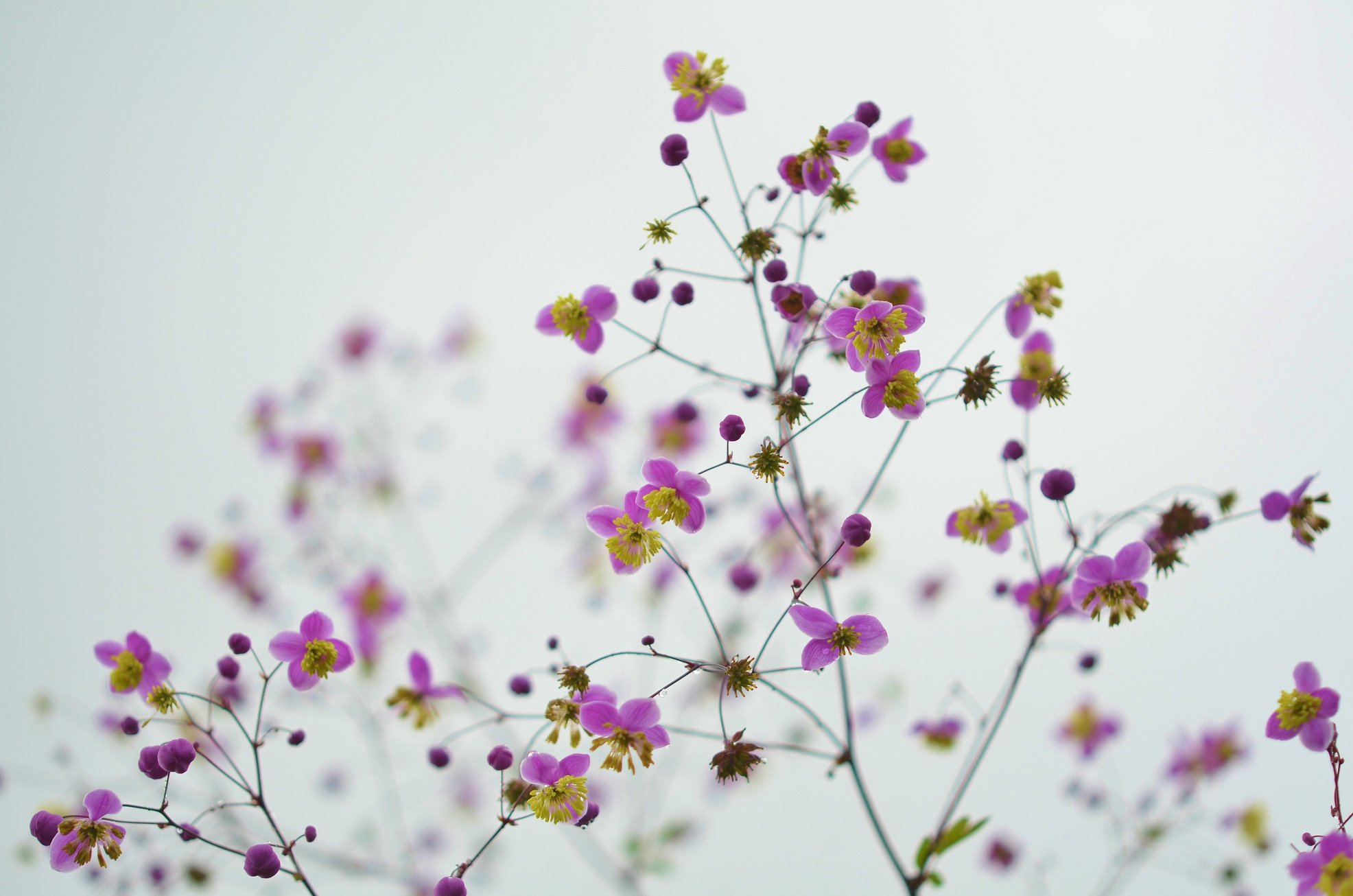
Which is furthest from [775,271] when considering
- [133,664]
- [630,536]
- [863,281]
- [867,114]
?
[133,664]

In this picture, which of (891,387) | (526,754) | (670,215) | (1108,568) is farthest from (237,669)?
(1108,568)

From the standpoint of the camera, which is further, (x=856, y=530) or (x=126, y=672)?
(x=126, y=672)

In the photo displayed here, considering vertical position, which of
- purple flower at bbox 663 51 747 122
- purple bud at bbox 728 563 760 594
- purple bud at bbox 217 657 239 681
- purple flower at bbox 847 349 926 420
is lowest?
purple bud at bbox 217 657 239 681

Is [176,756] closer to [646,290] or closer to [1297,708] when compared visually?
[646,290]

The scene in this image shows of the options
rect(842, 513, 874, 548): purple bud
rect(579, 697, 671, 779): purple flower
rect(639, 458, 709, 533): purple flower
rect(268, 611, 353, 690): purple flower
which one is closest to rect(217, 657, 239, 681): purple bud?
rect(268, 611, 353, 690): purple flower

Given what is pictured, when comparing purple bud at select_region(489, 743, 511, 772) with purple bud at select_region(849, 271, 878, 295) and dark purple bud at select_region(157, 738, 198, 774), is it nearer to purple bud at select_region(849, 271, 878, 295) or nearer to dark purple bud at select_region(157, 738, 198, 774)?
dark purple bud at select_region(157, 738, 198, 774)
